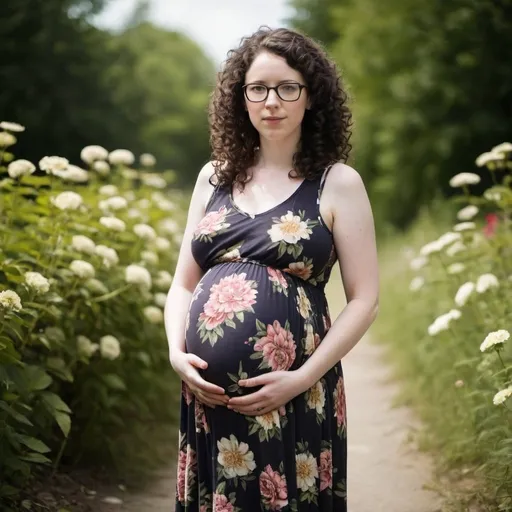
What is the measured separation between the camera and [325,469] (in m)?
2.66

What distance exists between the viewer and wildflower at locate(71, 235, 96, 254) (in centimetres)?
405

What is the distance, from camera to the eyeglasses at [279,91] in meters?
2.67

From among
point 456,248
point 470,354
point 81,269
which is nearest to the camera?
point 81,269

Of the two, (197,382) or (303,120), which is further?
(303,120)

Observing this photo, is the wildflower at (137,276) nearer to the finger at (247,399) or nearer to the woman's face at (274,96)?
the woman's face at (274,96)

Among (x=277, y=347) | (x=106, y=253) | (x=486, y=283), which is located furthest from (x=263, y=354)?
(x=486, y=283)

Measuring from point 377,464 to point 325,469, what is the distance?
2374 millimetres

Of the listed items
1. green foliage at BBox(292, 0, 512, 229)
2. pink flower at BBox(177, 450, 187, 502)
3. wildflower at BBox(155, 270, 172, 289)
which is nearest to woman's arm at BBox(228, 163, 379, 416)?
pink flower at BBox(177, 450, 187, 502)

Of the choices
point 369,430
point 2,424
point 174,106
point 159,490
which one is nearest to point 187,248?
point 2,424

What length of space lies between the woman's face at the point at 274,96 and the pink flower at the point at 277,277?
0.45 meters

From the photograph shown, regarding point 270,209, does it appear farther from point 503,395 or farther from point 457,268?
point 457,268

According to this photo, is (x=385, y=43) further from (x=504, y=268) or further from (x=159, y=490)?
(x=159, y=490)

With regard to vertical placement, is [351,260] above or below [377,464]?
below

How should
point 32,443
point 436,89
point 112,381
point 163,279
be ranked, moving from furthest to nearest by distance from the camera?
point 436,89, point 163,279, point 112,381, point 32,443
